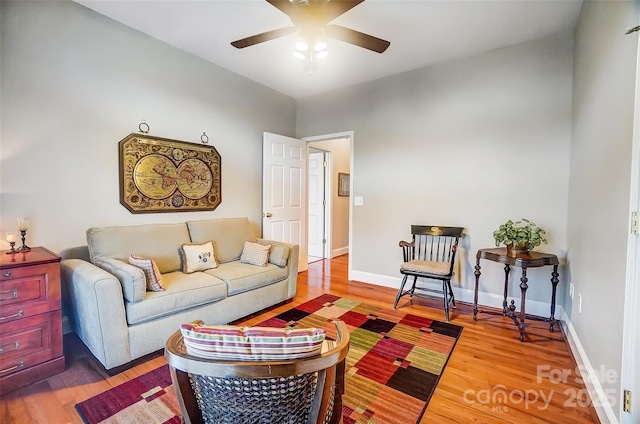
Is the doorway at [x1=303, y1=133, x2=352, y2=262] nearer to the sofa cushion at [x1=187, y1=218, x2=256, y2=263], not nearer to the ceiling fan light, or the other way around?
the sofa cushion at [x1=187, y1=218, x2=256, y2=263]

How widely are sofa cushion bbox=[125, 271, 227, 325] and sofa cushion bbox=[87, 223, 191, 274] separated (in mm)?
179

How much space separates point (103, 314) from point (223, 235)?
1.46 meters

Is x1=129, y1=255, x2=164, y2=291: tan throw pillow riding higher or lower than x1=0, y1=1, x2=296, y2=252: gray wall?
lower

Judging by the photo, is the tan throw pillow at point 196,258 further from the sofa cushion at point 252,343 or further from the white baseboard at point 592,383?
the white baseboard at point 592,383

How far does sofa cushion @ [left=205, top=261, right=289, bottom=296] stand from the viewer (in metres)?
2.64

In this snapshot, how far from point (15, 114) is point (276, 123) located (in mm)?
2750

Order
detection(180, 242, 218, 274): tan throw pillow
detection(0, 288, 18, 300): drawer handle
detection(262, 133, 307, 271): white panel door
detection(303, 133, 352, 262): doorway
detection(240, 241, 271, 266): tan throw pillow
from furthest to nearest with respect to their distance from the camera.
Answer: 1. detection(303, 133, 352, 262): doorway
2. detection(262, 133, 307, 271): white panel door
3. detection(240, 241, 271, 266): tan throw pillow
4. detection(180, 242, 218, 274): tan throw pillow
5. detection(0, 288, 18, 300): drawer handle

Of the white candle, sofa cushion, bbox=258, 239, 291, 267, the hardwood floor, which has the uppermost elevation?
the white candle

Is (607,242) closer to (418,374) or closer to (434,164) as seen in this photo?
(418,374)

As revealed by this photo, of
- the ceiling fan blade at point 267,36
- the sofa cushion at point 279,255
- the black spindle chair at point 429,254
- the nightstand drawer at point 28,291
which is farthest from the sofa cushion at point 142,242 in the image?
the black spindle chair at point 429,254

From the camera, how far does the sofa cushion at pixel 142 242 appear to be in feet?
7.89

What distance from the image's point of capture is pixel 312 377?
980mm

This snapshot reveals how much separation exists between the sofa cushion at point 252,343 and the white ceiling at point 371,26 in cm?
247

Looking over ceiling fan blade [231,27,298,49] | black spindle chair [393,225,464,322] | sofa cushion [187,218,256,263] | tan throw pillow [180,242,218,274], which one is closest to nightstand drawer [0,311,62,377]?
tan throw pillow [180,242,218,274]
